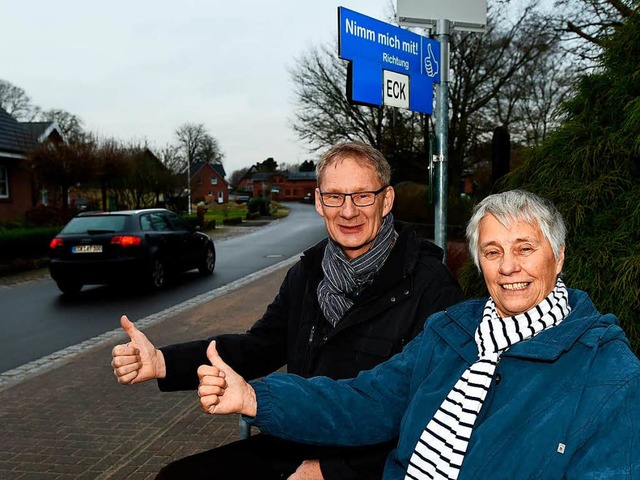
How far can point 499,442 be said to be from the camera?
170 centimetres

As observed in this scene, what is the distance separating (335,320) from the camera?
95.7 inches

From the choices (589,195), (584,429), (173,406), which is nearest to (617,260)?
(589,195)

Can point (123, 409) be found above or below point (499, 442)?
below

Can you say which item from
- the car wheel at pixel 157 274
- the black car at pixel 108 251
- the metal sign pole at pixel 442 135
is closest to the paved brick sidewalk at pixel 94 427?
the metal sign pole at pixel 442 135

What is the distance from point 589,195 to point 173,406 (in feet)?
11.9

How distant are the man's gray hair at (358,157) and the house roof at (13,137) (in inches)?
1029

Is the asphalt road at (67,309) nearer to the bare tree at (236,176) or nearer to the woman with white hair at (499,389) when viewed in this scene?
the woman with white hair at (499,389)

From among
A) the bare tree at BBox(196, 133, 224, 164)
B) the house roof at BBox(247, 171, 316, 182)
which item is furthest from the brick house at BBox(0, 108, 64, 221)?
the house roof at BBox(247, 171, 316, 182)

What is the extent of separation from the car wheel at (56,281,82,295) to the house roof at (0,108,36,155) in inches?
642

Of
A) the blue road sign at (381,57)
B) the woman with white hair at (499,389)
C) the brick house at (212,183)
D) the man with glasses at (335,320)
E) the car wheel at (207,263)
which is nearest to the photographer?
the woman with white hair at (499,389)

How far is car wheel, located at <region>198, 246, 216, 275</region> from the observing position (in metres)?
14.3

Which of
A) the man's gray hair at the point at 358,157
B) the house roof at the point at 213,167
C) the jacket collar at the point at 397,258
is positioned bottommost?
the jacket collar at the point at 397,258

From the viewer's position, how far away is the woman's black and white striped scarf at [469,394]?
5.85ft

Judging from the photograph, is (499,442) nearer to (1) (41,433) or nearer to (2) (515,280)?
(2) (515,280)
